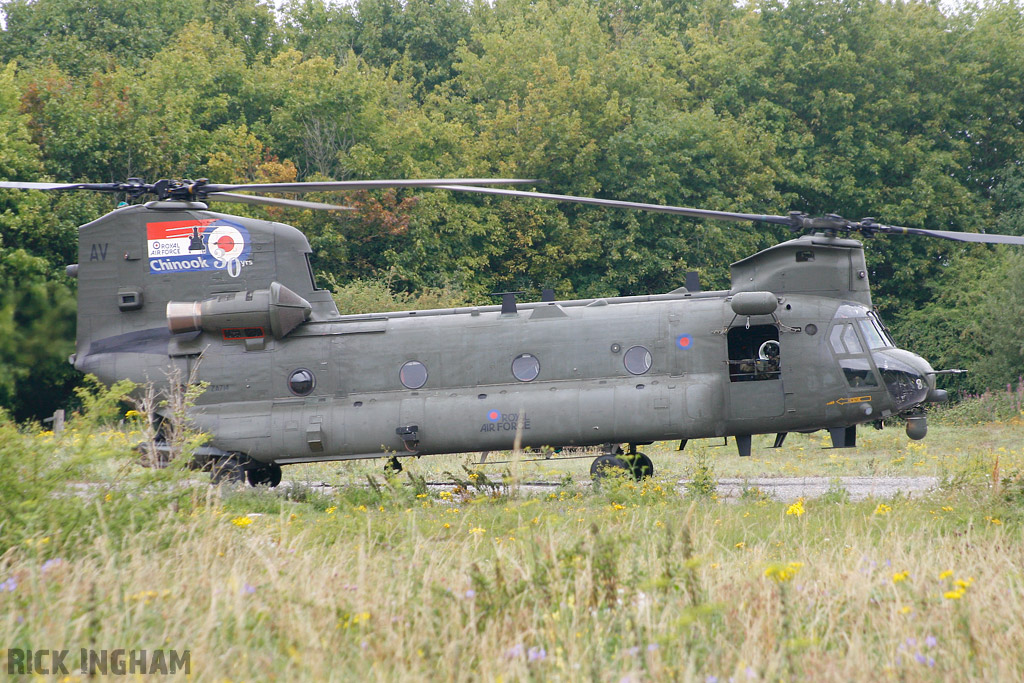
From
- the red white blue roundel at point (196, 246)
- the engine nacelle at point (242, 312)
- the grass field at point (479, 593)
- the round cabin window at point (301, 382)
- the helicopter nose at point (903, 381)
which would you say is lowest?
the grass field at point (479, 593)

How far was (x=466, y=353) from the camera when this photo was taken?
14109mm

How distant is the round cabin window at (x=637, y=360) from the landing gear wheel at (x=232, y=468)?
604cm

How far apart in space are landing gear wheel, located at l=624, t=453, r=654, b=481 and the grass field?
190 inches

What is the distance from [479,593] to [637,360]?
26.9 feet

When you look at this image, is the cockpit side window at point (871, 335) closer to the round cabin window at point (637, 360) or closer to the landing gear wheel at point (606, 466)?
the round cabin window at point (637, 360)

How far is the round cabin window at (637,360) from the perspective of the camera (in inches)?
545

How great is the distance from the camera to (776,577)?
577 cm

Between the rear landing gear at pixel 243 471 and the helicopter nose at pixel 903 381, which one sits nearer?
the helicopter nose at pixel 903 381

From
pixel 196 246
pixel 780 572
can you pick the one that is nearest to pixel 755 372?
pixel 780 572

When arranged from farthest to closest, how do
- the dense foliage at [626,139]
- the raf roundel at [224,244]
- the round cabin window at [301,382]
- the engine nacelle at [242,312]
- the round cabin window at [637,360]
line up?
the dense foliage at [626,139] < the raf roundel at [224,244] < the round cabin window at [301,382] < the engine nacelle at [242,312] < the round cabin window at [637,360]

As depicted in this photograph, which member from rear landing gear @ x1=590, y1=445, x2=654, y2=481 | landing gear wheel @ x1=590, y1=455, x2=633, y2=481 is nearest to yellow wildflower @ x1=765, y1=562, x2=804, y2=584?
rear landing gear @ x1=590, y1=445, x2=654, y2=481

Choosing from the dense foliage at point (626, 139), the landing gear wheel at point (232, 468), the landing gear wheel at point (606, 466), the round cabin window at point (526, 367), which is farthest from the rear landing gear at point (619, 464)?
the dense foliage at point (626, 139)

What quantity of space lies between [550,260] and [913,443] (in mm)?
19610

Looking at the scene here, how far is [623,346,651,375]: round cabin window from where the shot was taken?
13852 millimetres
